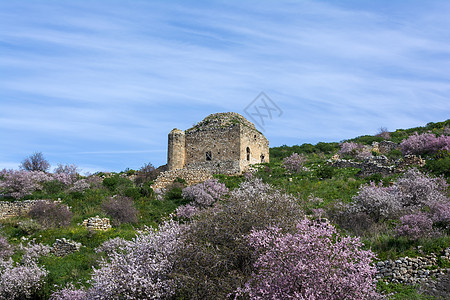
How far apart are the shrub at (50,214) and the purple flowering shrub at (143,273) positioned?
39.3ft

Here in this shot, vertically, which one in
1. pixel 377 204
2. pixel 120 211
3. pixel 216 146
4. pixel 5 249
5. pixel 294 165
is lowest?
pixel 5 249

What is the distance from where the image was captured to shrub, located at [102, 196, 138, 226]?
23.3 meters

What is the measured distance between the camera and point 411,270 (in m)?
13.0

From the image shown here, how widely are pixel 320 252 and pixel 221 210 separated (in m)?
3.83

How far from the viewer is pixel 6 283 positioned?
1490cm

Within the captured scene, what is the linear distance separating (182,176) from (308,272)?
73.1 feet

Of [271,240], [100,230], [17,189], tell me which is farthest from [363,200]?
[17,189]

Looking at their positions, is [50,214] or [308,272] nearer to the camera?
[308,272]

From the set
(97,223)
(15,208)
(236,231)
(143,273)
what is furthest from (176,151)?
(143,273)

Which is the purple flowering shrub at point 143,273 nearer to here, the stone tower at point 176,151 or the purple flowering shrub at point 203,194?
the purple flowering shrub at point 203,194

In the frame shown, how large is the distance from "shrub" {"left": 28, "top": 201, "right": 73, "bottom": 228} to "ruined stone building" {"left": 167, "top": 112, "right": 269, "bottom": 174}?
34.5ft

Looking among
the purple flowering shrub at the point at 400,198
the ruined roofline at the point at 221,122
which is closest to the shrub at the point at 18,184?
the ruined roofline at the point at 221,122

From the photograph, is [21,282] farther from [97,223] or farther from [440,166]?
[440,166]

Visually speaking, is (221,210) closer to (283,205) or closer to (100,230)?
(283,205)
